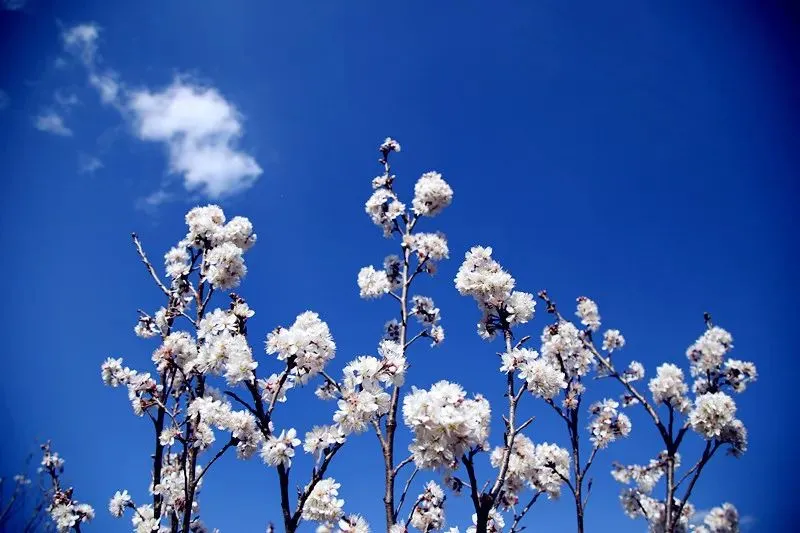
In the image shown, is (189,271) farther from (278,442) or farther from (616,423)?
(616,423)

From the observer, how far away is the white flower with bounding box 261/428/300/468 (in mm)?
3203

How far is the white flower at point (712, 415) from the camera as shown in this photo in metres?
5.75

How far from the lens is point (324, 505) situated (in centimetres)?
380

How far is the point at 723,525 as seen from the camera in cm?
994

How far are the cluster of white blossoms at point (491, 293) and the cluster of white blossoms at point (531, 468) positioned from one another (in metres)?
1.19

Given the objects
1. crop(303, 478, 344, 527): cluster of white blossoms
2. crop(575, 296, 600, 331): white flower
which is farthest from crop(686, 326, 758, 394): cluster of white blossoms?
crop(303, 478, 344, 527): cluster of white blossoms

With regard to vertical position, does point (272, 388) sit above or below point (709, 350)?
below

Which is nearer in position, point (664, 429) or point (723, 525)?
point (664, 429)

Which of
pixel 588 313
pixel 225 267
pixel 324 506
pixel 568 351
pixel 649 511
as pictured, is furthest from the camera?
pixel 649 511

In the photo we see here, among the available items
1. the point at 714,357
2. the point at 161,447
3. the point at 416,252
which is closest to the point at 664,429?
the point at 714,357

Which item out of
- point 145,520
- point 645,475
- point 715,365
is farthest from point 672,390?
point 145,520

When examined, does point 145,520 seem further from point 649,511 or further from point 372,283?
point 649,511

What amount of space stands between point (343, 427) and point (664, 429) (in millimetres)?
5074

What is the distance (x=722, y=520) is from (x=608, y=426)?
640 cm
